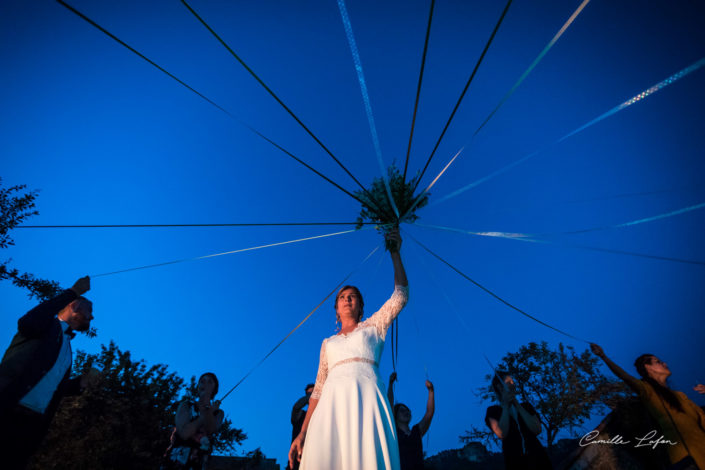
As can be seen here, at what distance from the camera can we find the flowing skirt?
187cm

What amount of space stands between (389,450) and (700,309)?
546 feet

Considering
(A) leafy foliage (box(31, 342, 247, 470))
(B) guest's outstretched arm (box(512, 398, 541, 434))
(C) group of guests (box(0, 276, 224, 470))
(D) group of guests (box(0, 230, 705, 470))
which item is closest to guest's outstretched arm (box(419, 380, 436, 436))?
(D) group of guests (box(0, 230, 705, 470))

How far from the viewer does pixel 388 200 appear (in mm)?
4973

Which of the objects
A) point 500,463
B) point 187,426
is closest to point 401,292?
point 187,426

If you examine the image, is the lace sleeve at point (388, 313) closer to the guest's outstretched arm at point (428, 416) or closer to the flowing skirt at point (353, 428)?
the flowing skirt at point (353, 428)

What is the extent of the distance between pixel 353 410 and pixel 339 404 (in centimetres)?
12

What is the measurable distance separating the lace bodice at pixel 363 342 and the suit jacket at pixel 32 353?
246 centimetres

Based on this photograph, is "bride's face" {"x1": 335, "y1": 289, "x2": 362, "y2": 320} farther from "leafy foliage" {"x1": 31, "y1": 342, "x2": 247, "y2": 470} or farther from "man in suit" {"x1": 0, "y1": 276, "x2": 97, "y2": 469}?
"leafy foliage" {"x1": 31, "y1": 342, "x2": 247, "y2": 470}

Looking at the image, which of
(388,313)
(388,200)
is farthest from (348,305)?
(388,200)

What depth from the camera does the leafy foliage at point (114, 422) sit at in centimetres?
975

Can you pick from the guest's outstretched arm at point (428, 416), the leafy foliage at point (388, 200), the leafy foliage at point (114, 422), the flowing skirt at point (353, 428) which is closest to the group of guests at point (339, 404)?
the flowing skirt at point (353, 428)

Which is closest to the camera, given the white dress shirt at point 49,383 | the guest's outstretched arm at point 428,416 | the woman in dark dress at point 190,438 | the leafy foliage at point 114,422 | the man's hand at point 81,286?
the white dress shirt at point 49,383

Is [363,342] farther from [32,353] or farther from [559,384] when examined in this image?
[559,384]

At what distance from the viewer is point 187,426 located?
356cm
